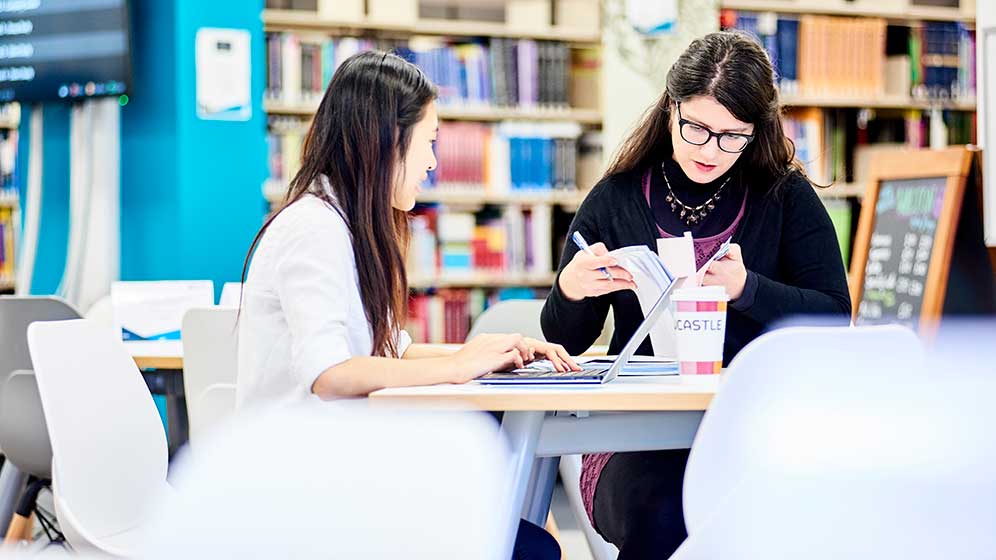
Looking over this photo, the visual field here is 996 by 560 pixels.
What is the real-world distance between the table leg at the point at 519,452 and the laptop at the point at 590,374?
0.08 metres

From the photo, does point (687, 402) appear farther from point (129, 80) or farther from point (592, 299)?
point (129, 80)

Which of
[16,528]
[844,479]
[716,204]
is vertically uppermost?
[716,204]

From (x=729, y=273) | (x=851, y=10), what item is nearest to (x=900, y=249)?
Answer: (x=851, y=10)

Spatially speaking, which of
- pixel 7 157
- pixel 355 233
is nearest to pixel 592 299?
pixel 355 233

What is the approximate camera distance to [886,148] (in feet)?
17.5

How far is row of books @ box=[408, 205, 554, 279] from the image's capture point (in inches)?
196

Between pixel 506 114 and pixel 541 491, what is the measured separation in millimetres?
3180

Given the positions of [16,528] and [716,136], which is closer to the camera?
[716,136]

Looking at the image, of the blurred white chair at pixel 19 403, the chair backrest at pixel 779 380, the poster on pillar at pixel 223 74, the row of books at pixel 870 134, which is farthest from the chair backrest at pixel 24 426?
the row of books at pixel 870 134

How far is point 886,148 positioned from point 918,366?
4689 mm

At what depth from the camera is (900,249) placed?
Answer: 4.14 meters

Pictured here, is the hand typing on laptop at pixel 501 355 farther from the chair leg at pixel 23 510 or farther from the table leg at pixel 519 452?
the chair leg at pixel 23 510

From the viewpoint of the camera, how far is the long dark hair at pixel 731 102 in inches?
83.4

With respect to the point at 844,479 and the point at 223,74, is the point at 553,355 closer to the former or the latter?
the point at 844,479
